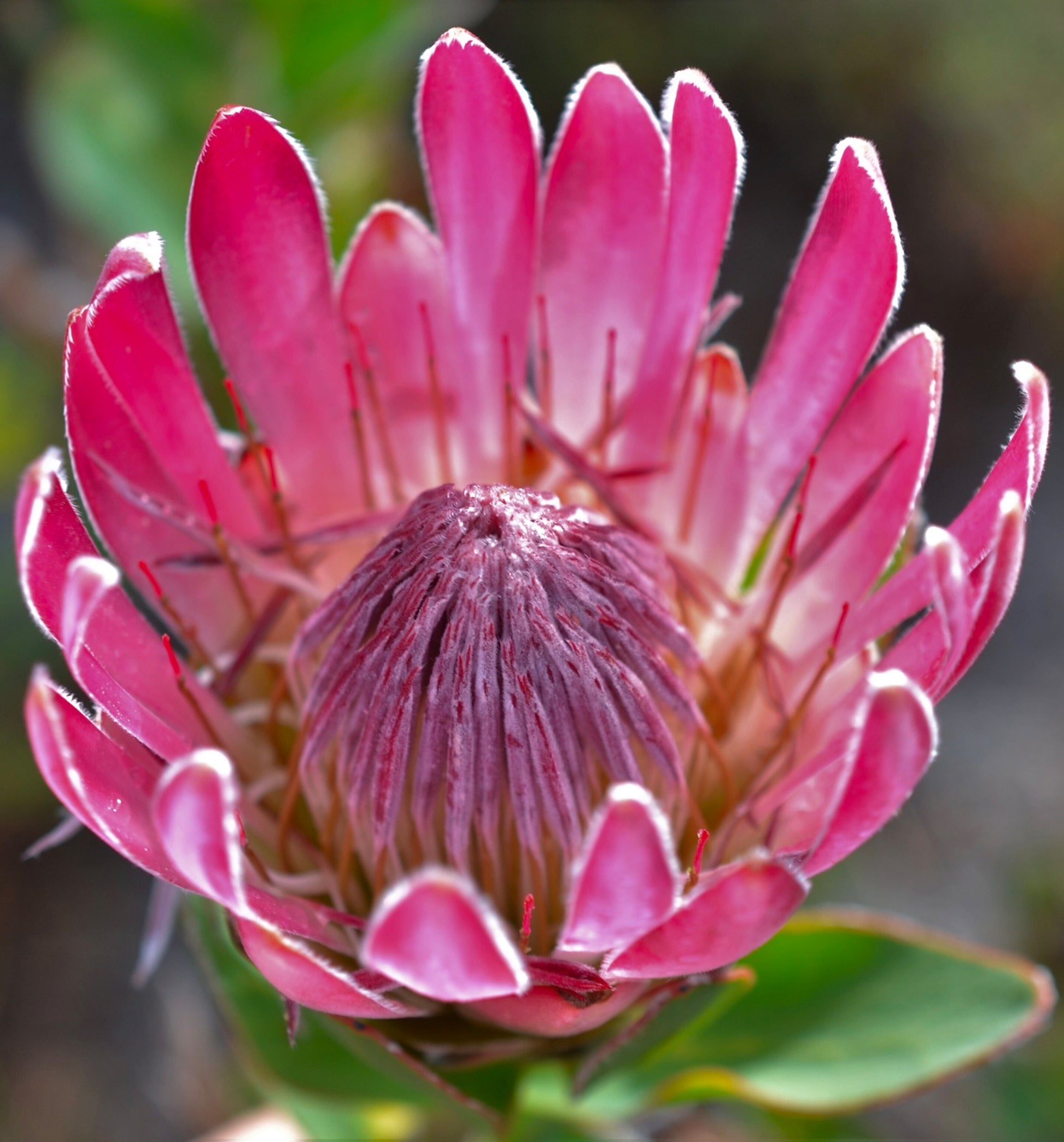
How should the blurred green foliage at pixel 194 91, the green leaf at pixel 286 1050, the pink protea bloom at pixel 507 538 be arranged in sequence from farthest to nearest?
the blurred green foliage at pixel 194 91 < the green leaf at pixel 286 1050 < the pink protea bloom at pixel 507 538

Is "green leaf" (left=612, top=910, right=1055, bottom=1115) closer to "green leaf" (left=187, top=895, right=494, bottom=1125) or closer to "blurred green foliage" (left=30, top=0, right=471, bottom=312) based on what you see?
"green leaf" (left=187, top=895, right=494, bottom=1125)

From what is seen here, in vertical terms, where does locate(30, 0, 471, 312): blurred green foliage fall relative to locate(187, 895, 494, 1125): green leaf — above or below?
above

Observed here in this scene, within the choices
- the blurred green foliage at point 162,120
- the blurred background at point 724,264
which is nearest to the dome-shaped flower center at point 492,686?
the blurred background at point 724,264

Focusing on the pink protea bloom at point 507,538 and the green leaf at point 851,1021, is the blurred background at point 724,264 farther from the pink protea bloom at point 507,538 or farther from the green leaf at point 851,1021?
the pink protea bloom at point 507,538

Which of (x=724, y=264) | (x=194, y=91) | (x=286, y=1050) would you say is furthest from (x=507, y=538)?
(x=724, y=264)

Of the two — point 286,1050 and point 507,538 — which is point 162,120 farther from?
point 286,1050

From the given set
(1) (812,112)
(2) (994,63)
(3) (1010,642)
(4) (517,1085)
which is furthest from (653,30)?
(4) (517,1085)

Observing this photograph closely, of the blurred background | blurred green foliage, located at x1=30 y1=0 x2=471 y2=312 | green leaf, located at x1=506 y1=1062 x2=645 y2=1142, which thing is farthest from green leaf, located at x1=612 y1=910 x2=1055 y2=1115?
blurred green foliage, located at x1=30 y1=0 x2=471 y2=312
